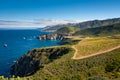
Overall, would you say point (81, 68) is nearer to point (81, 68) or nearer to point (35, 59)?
point (81, 68)

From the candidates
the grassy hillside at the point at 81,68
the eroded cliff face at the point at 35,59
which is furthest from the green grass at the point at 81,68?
the eroded cliff face at the point at 35,59

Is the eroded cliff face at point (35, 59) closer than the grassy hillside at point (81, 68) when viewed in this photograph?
No

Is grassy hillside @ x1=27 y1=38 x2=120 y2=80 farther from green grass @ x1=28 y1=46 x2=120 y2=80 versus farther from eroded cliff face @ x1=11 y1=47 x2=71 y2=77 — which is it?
eroded cliff face @ x1=11 y1=47 x2=71 y2=77

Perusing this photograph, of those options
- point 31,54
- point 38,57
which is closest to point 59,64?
point 38,57

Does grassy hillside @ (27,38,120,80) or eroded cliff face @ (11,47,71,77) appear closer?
grassy hillside @ (27,38,120,80)

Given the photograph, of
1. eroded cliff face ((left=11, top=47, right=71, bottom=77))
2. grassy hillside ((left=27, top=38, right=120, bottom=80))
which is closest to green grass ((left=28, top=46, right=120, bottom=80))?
grassy hillside ((left=27, top=38, right=120, bottom=80))

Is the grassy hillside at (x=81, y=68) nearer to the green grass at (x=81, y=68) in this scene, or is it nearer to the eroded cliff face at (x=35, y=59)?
the green grass at (x=81, y=68)

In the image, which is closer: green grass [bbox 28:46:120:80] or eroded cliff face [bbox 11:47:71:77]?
green grass [bbox 28:46:120:80]

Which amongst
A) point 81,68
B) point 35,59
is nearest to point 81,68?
point 81,68
